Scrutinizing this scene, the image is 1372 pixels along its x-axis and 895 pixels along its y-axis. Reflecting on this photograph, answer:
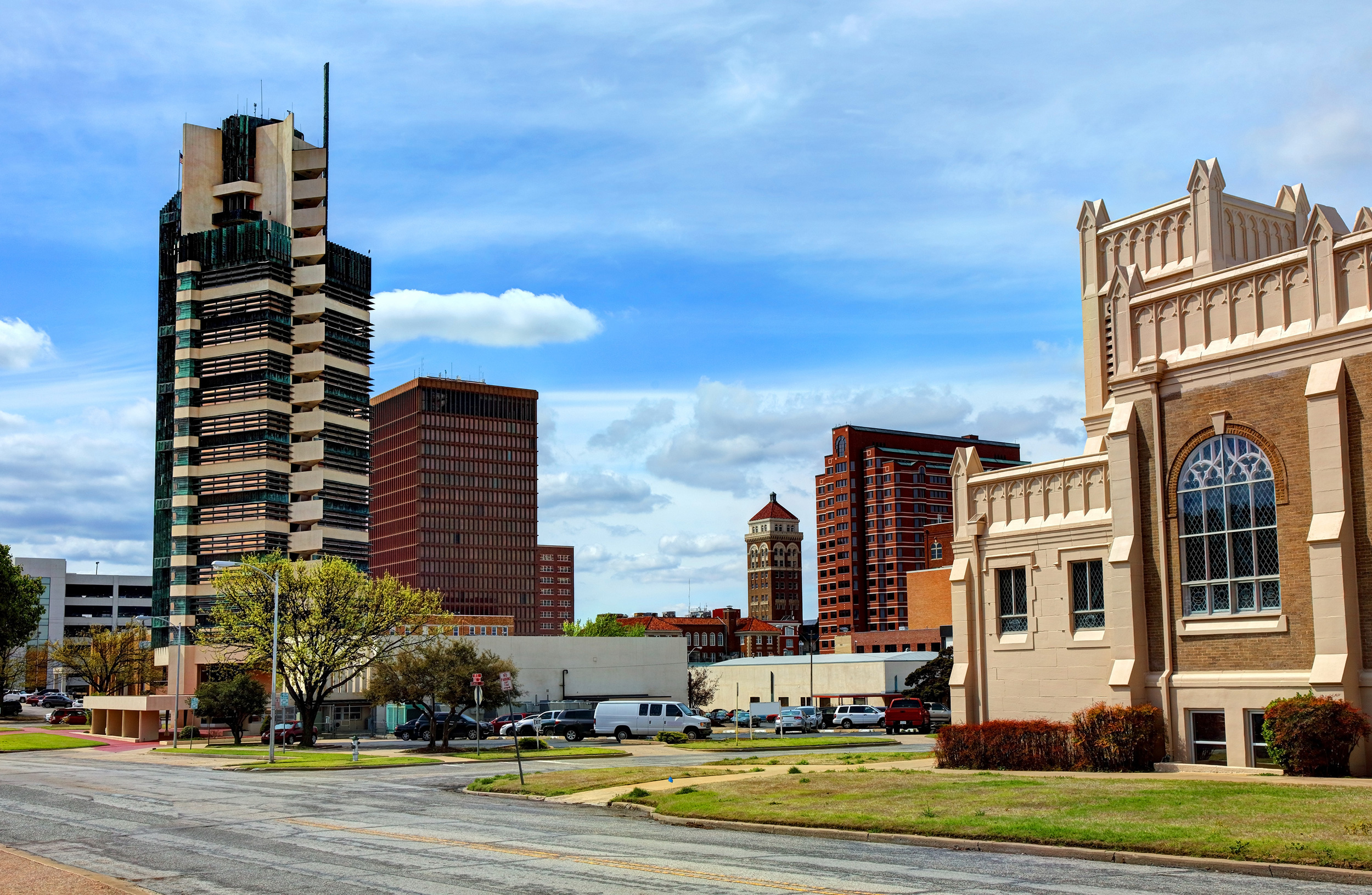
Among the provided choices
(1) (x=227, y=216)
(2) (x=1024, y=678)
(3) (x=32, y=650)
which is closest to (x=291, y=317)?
(1) (x=227, y=216)

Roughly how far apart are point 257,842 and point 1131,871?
1356 cm

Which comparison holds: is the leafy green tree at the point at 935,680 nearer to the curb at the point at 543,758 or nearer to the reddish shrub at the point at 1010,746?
the curb at the point at 543,758

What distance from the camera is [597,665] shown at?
326 feet

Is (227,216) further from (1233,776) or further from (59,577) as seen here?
(1233,776)

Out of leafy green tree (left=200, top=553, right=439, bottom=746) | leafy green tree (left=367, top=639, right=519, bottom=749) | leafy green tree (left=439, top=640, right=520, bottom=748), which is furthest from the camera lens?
leafy green tree (left=200, top=553, right=439, bottom=746)

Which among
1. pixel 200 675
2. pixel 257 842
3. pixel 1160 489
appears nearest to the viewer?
pixel 257 842

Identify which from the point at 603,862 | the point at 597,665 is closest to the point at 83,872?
the point at 603,862

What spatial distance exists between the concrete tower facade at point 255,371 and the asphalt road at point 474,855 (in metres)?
81.4

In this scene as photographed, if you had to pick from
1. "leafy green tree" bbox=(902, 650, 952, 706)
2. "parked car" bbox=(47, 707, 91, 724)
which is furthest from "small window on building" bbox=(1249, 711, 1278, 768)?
"parked car" bbox=(47, 707, 91, 724)

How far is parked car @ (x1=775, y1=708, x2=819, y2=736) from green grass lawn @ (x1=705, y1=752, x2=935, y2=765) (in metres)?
29.5

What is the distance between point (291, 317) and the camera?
111750 millimetres

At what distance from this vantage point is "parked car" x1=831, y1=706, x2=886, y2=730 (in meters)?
73.0

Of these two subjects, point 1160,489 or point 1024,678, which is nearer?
point 1160,489

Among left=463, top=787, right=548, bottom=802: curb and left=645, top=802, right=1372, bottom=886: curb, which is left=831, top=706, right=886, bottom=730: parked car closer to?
left=463, top=787, right=548, bottom=802: curb
